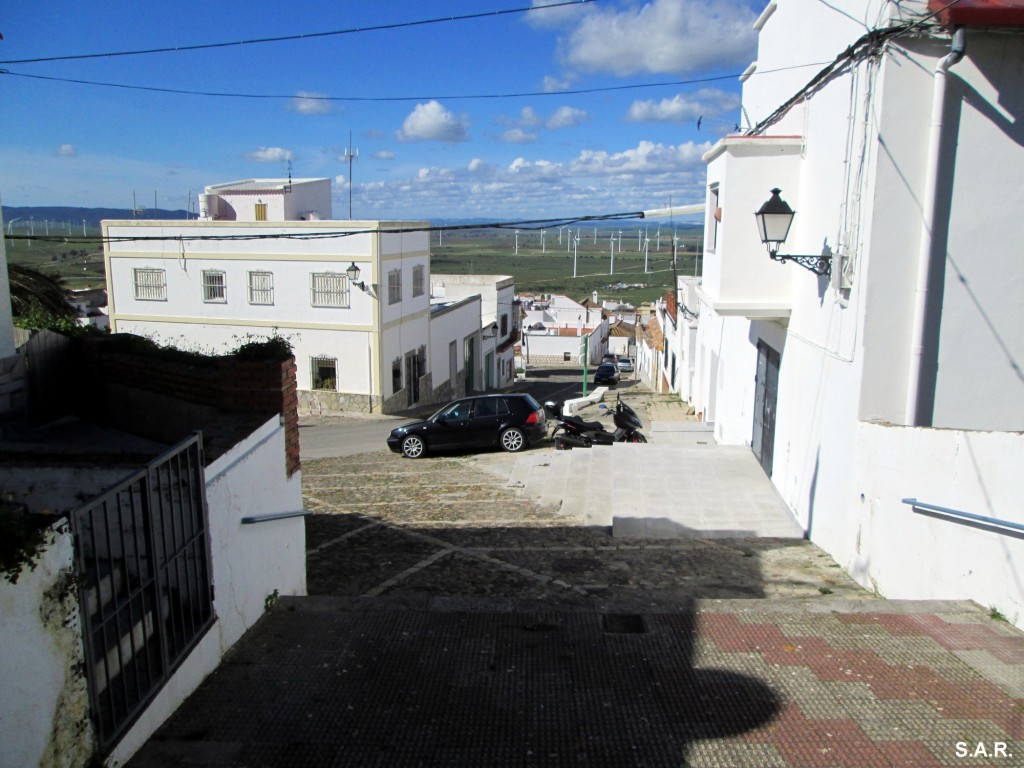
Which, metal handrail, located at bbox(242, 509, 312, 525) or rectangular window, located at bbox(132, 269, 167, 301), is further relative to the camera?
rectangular window, located at bbox(132, 269, 167, 301)

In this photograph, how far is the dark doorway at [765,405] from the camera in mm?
11477

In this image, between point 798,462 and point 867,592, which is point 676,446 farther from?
point 867,592

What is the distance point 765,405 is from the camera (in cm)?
1203

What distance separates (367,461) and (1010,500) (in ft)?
43.3

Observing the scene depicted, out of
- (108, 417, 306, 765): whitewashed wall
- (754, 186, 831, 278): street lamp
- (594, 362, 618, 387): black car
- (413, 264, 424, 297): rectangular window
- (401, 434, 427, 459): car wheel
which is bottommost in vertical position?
(594, 362, 618, 387): black car

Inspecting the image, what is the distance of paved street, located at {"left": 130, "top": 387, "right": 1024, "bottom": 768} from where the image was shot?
409 centimetres

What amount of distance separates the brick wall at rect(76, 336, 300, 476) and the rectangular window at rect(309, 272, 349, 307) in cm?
1683

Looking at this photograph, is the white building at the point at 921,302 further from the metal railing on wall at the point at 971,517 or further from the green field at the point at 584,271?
the green field at the point at 584,271

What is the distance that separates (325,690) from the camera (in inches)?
186

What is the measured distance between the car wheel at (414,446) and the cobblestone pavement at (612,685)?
31.6 ft

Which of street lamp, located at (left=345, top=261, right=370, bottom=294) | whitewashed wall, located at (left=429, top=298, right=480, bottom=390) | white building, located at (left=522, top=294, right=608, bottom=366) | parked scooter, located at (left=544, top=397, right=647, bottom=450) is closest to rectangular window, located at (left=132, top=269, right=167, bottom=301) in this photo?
street lamp, located at (left=345, top=261, right=370, bottom=294)

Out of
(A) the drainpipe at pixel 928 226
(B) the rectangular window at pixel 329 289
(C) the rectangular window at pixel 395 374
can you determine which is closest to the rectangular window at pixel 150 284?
(B) the rectangular window at pixel 329 289

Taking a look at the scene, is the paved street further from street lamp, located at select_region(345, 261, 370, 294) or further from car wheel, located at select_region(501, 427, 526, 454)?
street lamp, located at select_region(345, 261, 370, 294)

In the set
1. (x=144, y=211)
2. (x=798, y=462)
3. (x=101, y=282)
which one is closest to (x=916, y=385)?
(x=798, y=462)
